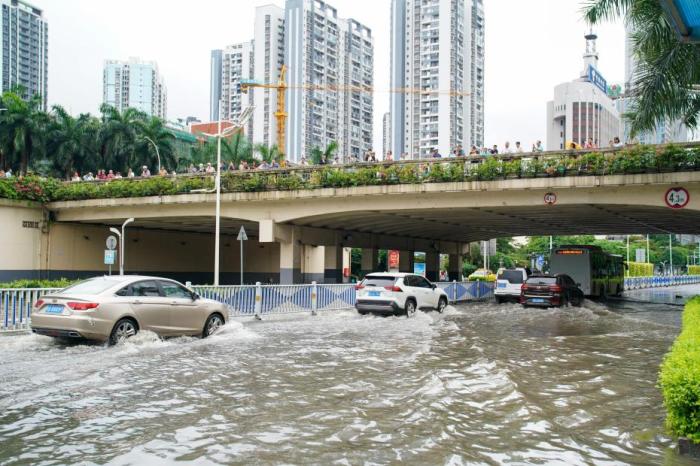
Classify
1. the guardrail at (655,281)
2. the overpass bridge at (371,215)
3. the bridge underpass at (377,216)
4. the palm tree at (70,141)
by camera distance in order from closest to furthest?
the overpass bridge at (371,215)
the bridge underpass at (377,216)
the palm tree at (70,141)
the guardrail at (655,281)

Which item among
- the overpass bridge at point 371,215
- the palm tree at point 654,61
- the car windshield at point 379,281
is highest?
the palm tree at point 654,61

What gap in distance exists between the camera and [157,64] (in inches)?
5344

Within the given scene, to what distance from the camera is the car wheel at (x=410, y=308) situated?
869 inches

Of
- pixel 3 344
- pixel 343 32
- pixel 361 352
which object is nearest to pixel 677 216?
pixel 361 352

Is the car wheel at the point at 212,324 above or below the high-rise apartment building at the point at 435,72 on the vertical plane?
below

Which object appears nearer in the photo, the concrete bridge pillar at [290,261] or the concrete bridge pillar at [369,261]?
the concrete bridge pillar at [290,261]

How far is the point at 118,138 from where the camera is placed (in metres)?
56.2

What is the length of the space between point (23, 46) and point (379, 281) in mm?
90950

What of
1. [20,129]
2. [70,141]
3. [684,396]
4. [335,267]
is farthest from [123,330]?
[70,141]

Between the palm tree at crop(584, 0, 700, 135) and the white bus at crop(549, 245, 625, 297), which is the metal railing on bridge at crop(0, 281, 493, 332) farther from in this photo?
the white bus at crop(549, 245, 625, 297)

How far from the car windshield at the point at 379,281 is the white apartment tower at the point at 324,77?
252 ft

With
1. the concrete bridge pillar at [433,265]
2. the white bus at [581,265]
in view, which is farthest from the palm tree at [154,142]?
the white bus at [581,265]

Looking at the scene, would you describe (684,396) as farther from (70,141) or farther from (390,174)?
(70,141)

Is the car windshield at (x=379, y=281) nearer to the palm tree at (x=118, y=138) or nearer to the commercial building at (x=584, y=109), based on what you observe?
the palm tree at (x=118, y=138)
